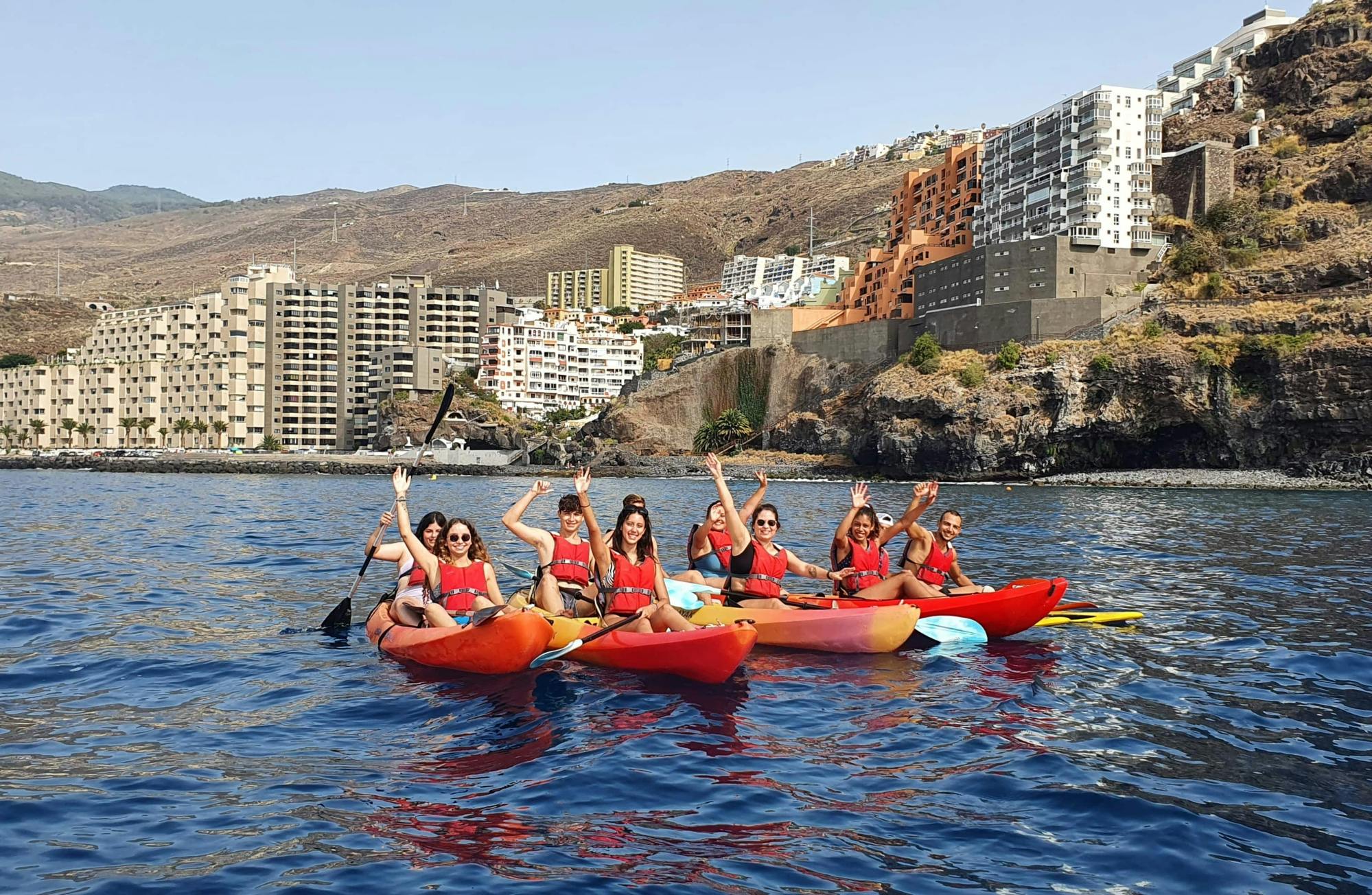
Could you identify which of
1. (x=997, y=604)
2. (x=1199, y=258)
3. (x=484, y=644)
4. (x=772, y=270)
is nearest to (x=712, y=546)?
(x=997, y=604)

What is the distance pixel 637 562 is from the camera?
39.3 feet

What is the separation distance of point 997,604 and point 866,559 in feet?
5.81

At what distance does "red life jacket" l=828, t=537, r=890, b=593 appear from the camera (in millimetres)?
14031

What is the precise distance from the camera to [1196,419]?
63.3 m

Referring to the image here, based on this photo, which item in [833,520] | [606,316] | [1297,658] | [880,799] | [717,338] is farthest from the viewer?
[606,316]

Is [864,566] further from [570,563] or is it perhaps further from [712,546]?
[570,563]

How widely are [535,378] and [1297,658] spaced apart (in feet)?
359

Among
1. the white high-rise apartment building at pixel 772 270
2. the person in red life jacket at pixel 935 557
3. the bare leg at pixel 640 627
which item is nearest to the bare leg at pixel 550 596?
the bare leg at pixel 640 627

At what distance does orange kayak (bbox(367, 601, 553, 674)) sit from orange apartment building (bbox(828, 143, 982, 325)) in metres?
80.1

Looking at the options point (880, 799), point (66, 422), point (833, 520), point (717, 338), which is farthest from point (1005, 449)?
point (66, 422)

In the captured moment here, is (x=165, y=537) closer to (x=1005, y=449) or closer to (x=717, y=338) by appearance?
(x=1005, y=449)

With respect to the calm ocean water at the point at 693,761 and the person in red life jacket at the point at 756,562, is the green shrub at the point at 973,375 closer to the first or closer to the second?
the calm ocean water at the point at 693,761

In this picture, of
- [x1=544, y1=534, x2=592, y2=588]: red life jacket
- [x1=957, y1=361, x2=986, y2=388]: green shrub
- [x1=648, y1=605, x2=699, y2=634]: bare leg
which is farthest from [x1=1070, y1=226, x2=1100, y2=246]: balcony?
[x1=648, y1=605, x2=699, y2=634]: bare leg

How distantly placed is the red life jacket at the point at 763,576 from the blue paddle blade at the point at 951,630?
1.83 meters
